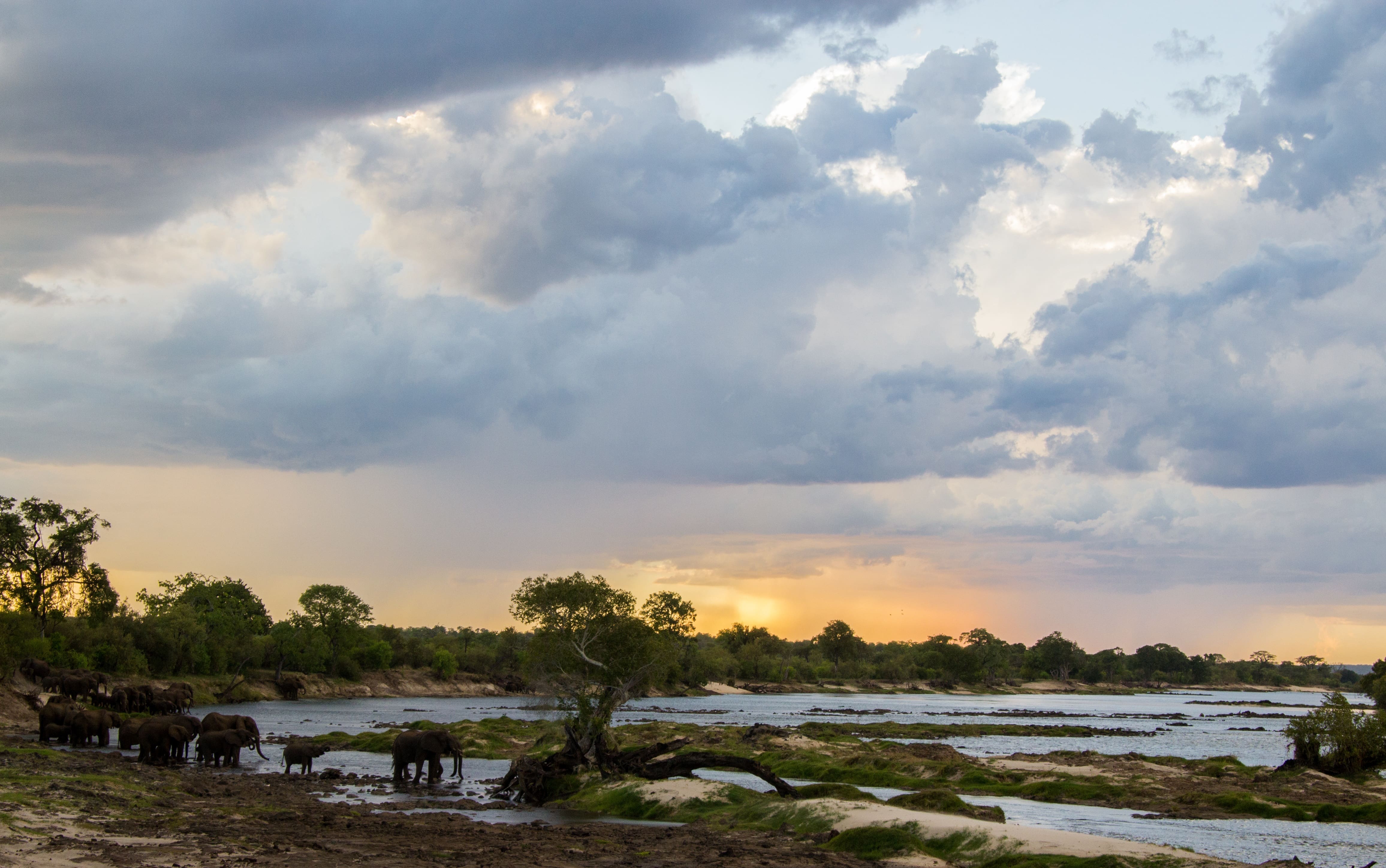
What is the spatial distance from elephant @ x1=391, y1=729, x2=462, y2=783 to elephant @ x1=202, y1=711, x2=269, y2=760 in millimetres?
11895

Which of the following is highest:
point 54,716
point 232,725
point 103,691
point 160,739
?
point 54,716

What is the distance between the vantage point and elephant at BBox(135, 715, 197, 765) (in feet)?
156

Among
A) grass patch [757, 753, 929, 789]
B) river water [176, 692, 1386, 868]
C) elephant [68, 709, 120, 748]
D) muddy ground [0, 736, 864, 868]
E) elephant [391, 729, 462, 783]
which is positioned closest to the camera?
muddy ground [0, 736, 864, 868]

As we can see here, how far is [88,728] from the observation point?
177 ft

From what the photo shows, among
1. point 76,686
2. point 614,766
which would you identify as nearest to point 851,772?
point 614,766

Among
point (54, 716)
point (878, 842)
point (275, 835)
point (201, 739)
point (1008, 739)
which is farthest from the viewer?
point (1008, 739)

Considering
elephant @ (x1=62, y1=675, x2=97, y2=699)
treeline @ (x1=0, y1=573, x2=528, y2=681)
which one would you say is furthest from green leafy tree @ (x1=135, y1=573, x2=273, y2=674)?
elephant @ (x1=62, y1=675, x2=97, y2=699)

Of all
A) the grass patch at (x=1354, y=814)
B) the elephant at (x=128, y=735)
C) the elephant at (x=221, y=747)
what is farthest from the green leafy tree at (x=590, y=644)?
the grass patch at (x=1354, y=814)

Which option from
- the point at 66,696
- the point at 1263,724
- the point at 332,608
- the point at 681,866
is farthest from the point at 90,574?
the point at 1263,724

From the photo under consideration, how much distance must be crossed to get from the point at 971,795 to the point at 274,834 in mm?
32089

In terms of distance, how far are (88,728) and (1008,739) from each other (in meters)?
74.0

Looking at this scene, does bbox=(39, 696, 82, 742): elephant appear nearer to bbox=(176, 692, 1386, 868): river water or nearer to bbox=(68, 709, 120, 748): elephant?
bbox=(68, 709, 120, 748): elephant

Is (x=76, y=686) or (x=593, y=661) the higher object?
(x=593, y=661)

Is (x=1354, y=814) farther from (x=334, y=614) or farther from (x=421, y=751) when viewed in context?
(x=334, y=614)
